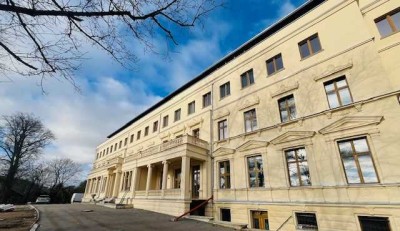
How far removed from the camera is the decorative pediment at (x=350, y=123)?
375 inches

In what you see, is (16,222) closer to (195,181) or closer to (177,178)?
(195,181)

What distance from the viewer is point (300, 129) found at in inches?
479

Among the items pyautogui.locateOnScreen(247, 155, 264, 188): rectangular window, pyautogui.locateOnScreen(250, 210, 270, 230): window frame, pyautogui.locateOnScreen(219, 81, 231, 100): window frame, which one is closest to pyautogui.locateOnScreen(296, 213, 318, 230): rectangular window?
pyautogui.locateOnScreen(250, 210, 270, 230): window frame

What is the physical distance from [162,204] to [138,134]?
15.4 metres

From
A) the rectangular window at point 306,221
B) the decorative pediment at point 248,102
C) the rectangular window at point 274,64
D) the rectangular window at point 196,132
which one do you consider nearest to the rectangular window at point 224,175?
the rectangular window at point 196,132

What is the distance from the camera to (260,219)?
498 inches

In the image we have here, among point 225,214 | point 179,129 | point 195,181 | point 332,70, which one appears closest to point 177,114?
point 179,129

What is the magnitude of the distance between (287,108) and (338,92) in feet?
9.54

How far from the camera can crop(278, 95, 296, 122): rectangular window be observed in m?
13.1

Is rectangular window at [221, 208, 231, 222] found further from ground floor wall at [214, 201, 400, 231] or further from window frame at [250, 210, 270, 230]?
window frame at [250, 210, 270, 230]

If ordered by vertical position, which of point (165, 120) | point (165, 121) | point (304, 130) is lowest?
point (304, 130)

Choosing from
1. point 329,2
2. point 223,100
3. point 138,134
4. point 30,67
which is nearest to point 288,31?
point 329,2

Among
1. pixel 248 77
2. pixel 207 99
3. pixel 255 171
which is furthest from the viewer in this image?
pixel 207 99

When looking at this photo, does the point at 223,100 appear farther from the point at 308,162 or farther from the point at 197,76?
the point at 308,162
